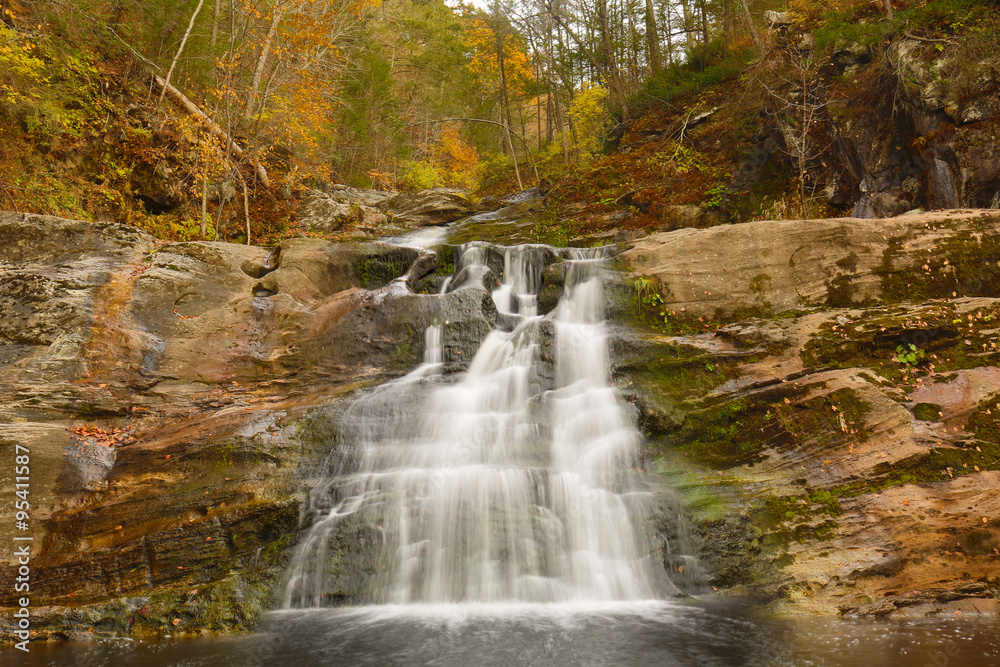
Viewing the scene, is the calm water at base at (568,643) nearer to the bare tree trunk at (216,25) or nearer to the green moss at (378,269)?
the green moss at (378,269)

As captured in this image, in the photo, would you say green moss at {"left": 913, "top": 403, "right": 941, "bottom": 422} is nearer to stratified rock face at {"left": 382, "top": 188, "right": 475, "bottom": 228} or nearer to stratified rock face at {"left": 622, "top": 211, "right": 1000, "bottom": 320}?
stratified rock face at {"left": 622, "top": 211, "right": 1000, "bottom": 320}

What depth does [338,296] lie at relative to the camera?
915 cm

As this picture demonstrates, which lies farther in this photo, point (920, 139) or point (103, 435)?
point (920, 139)

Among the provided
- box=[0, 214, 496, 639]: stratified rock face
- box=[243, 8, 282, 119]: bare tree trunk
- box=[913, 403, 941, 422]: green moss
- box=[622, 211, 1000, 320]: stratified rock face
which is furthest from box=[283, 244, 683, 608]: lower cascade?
box=[243, 8, 282, 119]: bare tree trunk

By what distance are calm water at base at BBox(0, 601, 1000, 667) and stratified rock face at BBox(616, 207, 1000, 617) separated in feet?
1.67

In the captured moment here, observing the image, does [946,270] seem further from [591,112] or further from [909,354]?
[591,112]

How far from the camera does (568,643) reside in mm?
4156

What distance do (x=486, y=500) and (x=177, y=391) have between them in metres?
4.73

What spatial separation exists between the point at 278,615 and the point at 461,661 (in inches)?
81.1

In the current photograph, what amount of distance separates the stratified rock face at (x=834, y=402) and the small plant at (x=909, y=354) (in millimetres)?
17

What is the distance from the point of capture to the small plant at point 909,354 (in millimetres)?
6078

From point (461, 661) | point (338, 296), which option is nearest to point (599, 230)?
point (338, 296)

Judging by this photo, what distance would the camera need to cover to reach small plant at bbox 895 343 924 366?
6.08m

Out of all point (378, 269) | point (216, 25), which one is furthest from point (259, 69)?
point (378, 269)
